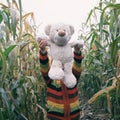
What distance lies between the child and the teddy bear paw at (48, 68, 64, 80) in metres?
0.08

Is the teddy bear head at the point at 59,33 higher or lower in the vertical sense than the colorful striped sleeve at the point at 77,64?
higher

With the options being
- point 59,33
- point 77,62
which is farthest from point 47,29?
point 77,62

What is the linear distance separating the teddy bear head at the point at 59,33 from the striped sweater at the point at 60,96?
9 cm

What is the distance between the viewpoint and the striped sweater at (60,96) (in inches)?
58.9

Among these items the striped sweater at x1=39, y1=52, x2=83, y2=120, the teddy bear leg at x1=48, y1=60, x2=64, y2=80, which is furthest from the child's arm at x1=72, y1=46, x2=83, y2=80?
the teddy bear leg at x1=48, y1=60, x2=64, y2=80

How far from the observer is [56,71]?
141 cm

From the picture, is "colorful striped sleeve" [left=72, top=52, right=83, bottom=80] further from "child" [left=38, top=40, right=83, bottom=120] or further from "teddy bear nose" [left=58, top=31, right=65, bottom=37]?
"teddy bear nose" [left=58, top=31, right=65, bottom=37]

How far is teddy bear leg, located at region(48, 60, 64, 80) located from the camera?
4.59 feet

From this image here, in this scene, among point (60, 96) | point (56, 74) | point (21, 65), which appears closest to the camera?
point (56, 74)

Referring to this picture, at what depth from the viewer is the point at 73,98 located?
1528 millimetres

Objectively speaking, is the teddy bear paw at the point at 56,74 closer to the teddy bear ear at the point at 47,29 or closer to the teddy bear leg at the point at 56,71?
the teddy bear leg at the point at 56,71

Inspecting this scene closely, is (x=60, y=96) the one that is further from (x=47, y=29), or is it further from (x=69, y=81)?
(x=47, y=29)

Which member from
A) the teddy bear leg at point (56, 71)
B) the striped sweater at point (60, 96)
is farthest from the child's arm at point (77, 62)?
the teddy bear leg at point (56, 71)

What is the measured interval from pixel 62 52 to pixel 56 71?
4.2 inches
